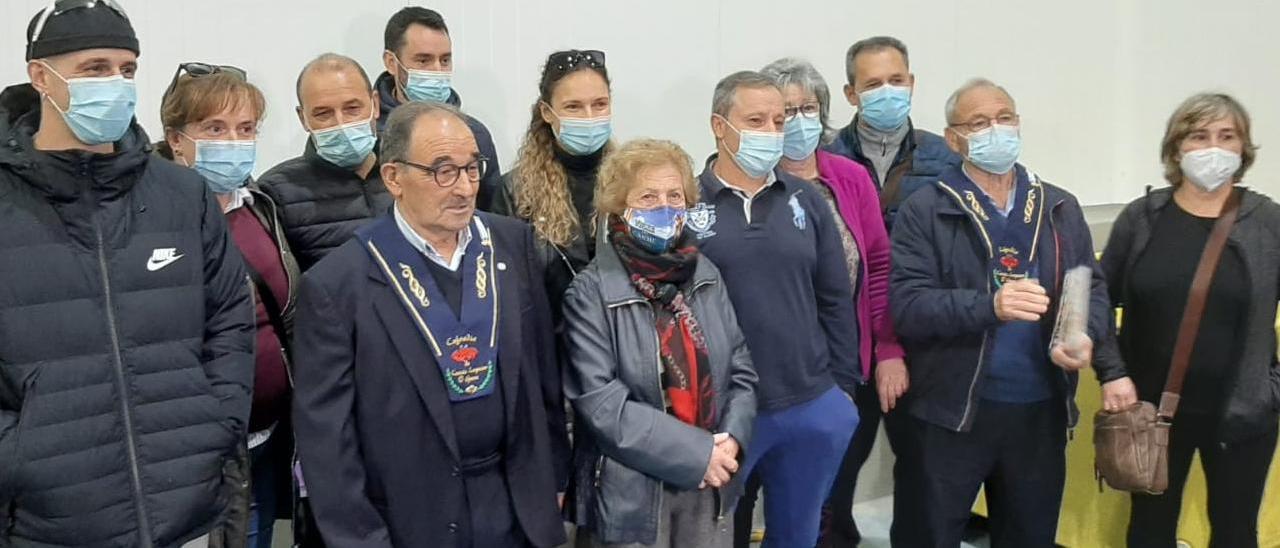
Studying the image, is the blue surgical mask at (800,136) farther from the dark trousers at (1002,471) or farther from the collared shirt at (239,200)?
the collared shirt at (239,200)

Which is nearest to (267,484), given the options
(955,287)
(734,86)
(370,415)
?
(370,415)

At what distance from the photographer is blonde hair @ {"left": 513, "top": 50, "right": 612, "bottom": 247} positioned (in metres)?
2.98

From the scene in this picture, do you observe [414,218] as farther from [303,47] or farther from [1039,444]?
[1039,444]

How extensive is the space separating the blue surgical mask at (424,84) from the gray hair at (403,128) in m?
1.20

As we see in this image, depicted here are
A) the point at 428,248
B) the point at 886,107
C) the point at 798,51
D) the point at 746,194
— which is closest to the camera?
the point at 428,248

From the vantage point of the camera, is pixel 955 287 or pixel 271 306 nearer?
pixel 271 306

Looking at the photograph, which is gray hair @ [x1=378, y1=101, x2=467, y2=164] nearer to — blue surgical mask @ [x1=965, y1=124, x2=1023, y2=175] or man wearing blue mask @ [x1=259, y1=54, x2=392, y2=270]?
man wearing blue mask @ [x1=259, y1=54, x2=392, y2=270]

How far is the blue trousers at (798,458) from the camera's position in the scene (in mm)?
3141

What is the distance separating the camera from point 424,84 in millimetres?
3750

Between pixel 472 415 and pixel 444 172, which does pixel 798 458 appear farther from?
pixel 444 172

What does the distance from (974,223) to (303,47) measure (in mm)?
2246

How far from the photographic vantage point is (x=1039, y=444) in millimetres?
3332

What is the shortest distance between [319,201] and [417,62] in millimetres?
926

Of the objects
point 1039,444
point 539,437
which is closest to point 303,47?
point 539,437
